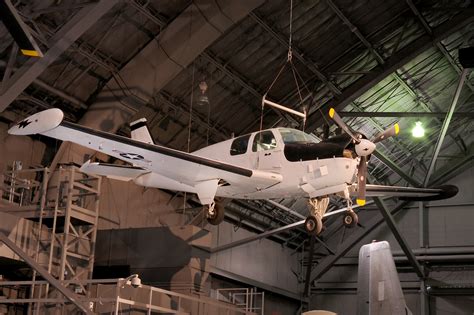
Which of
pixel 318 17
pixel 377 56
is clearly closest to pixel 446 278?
pixel 377 56

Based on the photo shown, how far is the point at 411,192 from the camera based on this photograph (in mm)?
20781

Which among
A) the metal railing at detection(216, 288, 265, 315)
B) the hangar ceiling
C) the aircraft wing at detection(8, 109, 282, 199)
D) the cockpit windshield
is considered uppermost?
the hangar ceiling

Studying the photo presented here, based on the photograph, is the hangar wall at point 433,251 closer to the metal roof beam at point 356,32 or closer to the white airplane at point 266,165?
the metal roof beam at point 356,32

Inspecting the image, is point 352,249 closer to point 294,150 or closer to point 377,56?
point 377,56

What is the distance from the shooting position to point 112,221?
25688mm

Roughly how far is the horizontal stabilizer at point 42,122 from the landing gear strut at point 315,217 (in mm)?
6642

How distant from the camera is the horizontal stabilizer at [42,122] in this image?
13703 millimetres

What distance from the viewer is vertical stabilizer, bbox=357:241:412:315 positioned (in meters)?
22.5

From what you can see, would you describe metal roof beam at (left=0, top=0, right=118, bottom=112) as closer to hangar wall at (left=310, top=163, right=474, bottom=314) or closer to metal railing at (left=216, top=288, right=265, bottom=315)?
metal railing at (left=216, top=288, right=265, bottom=315)

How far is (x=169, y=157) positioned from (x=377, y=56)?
1446cm

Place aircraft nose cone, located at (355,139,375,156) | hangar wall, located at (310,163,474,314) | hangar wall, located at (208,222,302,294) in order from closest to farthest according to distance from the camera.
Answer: aircraft nose cone, located at (355,139,375,156) → hangar wall, located at (208,222,302,294) → hangar wall, located at (310,163,474,314)

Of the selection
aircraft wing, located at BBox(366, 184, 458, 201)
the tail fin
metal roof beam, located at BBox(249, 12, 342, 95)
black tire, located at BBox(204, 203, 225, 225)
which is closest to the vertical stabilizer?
aircraft wing, located at BBox(366, 184, 458, 201)

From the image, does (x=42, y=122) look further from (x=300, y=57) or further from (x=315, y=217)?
(x=300, y=57)

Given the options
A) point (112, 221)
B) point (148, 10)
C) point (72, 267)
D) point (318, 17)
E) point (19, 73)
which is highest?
point (318, 17)
